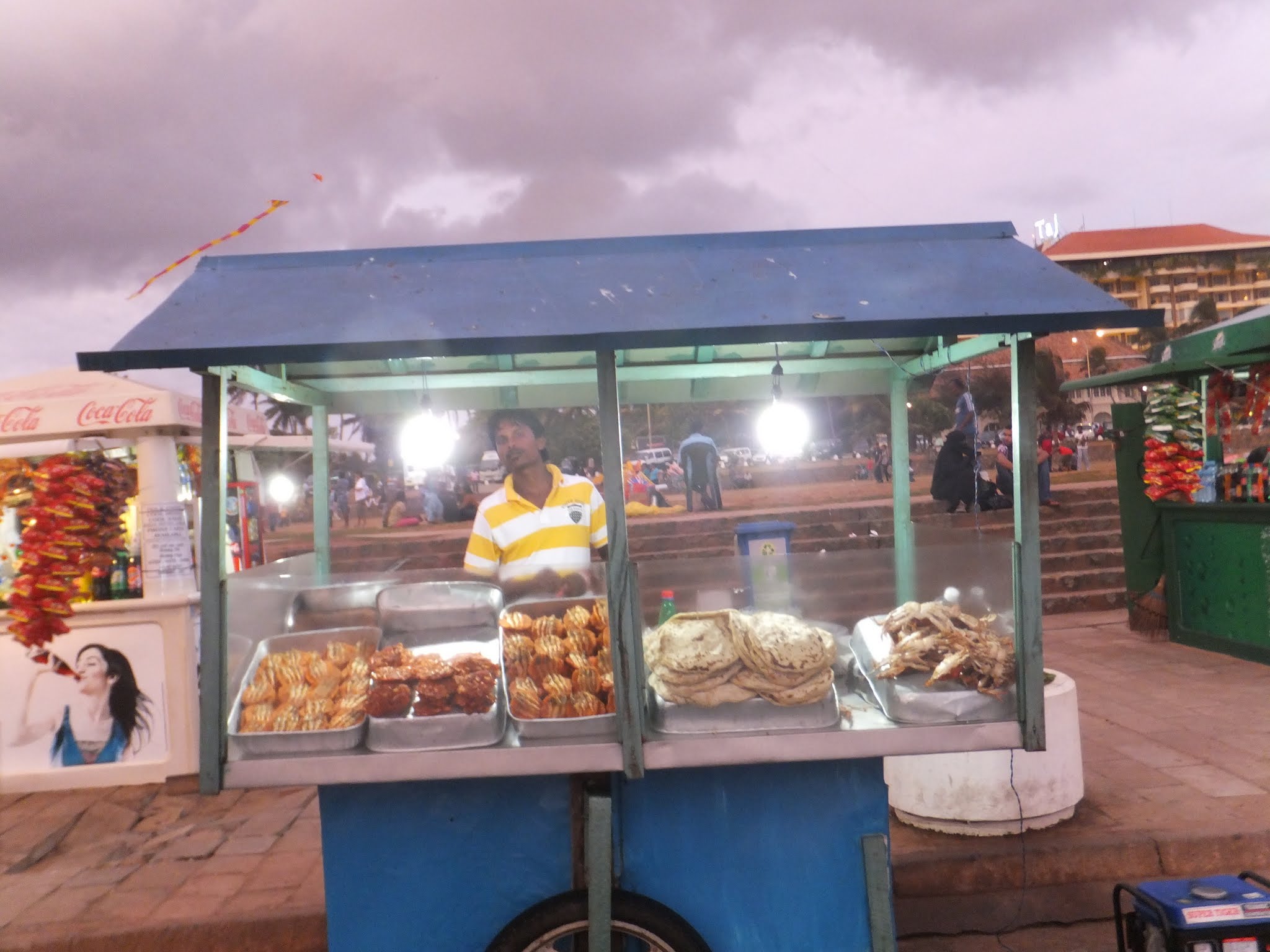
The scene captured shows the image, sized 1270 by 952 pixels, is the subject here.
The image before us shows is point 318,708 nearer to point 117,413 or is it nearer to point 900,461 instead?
point 900,461

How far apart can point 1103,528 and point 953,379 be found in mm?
10039

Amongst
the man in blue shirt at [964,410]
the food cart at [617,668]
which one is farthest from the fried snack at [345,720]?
the man in blue shirt at [964,410]

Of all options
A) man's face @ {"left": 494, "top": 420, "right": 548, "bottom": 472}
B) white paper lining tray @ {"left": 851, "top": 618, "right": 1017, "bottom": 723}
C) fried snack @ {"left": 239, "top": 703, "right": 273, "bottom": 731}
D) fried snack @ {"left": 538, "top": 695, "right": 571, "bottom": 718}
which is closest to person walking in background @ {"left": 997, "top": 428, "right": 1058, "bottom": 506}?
man's face @ {"left": 494, "top": 420, "right": 548, "bottom": 472}

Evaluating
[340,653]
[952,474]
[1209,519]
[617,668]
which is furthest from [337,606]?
[1209,519]

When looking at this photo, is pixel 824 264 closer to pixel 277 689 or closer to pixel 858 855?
pixel 858 855

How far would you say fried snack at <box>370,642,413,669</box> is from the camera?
9.46ft

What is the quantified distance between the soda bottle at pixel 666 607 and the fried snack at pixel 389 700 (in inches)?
32.3

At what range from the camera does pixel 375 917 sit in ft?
9.30

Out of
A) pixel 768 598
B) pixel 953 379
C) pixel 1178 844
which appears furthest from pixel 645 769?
pixel 1178 844

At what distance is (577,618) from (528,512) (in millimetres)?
1009

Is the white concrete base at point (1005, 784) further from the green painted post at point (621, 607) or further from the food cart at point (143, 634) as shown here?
→ the food cart at point (143, 634)

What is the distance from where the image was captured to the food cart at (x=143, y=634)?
19.1 feet

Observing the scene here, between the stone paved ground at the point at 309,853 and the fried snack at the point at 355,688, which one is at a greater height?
the fried snack at the point at 355,688

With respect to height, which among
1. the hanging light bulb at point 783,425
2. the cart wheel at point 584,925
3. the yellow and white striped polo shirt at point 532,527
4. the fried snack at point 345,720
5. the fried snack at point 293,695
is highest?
the hanging light bulb at point 783,425
